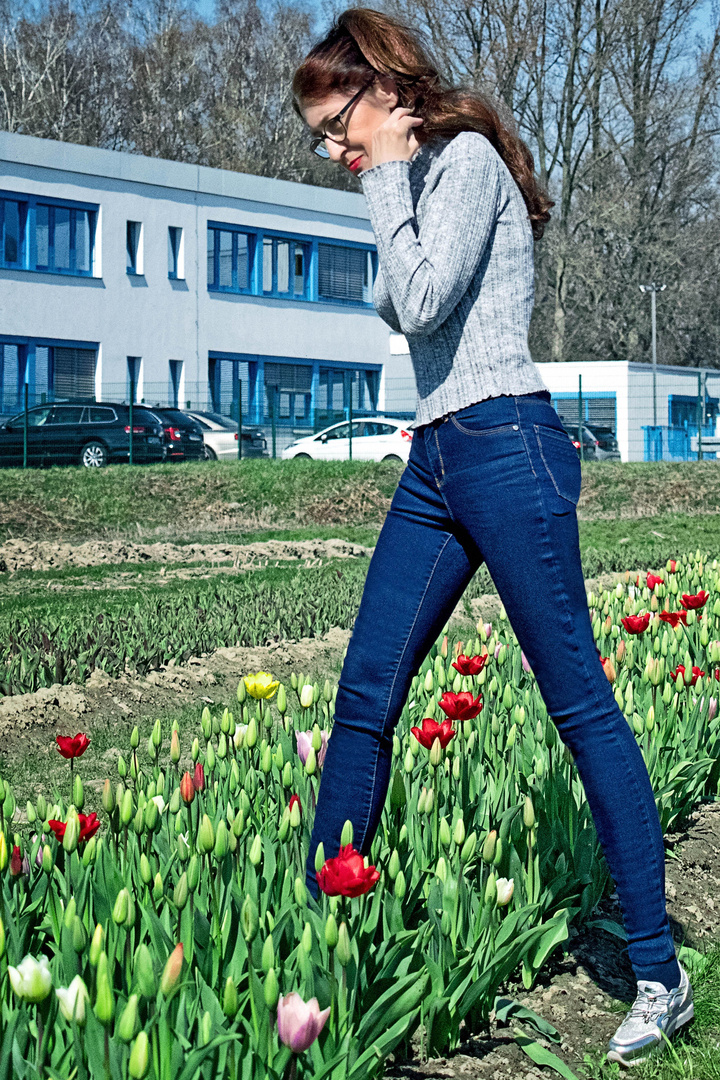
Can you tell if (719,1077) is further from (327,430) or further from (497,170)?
(327,430)

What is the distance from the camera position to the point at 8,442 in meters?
22.5

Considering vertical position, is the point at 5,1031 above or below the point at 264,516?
below

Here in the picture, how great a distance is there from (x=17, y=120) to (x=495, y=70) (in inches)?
691

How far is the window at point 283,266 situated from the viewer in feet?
113

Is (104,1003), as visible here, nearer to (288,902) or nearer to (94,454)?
(288,902)

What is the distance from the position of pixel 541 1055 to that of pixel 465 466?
1.09 metres

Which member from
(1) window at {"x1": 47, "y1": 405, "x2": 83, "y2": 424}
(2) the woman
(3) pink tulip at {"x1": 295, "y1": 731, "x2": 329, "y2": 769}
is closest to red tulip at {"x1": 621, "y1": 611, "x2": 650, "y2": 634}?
(3) pink tulip at {"x1": 295, "y1": 731, "x2": 329, "y2": 769}

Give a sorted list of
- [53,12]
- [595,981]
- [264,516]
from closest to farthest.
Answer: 1. [595,981]
2. [264,516]
3. [53,12]

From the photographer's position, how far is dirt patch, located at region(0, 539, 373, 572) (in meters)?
11.2

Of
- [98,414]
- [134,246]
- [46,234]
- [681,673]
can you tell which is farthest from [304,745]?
[134,246]

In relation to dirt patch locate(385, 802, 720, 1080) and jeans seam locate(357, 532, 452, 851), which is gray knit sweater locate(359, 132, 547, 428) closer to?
jeans seam locate(357, 532, 452, 851)

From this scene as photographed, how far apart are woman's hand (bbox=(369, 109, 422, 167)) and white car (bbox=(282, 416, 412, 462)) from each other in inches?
874

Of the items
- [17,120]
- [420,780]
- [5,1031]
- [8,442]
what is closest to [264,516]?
[8,442]

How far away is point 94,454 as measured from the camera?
2286cm
